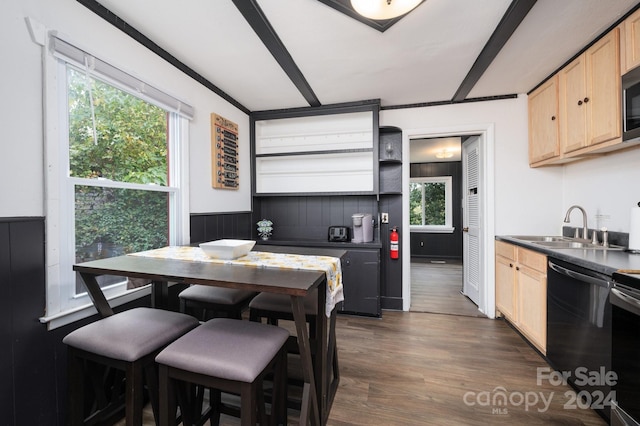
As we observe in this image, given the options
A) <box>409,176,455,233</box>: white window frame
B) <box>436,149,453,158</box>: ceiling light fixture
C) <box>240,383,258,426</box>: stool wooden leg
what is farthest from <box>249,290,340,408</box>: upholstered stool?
<box>409,176,455,233</box>: white window frame

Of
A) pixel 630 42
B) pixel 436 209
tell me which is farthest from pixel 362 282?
pixel 436 209

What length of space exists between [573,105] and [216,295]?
3199mm

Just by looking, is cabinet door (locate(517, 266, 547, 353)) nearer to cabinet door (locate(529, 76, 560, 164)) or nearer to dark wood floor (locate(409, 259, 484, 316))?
dark wood floor (locate(409, 259, 484, 316))

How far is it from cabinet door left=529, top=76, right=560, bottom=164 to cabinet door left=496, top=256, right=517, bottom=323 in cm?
111

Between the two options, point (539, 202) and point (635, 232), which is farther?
point (539, 202)

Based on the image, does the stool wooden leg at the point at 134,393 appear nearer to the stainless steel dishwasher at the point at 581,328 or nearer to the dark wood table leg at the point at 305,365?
the dark wood table leg at the point at 305,365

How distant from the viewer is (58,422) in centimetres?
140

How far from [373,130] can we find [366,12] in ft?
5.38

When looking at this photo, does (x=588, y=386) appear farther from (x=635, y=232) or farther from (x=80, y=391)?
(x=80, y=391)

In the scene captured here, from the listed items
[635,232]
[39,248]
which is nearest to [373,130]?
[635,232]

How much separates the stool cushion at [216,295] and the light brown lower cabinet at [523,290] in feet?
7.59

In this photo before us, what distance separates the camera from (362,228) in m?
3.06

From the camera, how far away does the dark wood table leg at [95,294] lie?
1384mm

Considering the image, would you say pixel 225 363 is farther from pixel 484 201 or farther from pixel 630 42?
pixel 484 201
